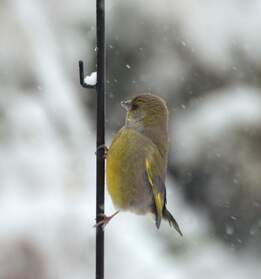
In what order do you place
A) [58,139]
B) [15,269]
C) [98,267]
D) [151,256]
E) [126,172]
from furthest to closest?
1. [58,139]
2. [151,256]
3. [15,269]
4. [126,172]
5. [98,267]

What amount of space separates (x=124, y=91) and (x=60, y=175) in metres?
0.89

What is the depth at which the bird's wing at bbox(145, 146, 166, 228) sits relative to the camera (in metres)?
3.10

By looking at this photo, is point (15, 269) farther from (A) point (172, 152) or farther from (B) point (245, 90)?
(B) point (245, 90)

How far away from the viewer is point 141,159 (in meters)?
3.08

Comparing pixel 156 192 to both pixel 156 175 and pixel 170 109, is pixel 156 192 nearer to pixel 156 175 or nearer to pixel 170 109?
pixel 156 175

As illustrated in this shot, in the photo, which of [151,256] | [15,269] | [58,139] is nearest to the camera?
[15,269]

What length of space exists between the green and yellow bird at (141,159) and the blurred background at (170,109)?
294cm

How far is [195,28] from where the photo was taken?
22.5 ft

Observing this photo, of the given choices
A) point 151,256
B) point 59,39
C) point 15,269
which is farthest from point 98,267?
point 59,39

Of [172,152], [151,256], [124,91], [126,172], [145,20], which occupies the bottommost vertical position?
Result: [151,256]

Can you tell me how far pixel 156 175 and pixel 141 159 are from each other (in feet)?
0.30

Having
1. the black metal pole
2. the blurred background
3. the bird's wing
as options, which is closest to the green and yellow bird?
the bird's wing

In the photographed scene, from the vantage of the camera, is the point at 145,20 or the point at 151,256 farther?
the point at 145,20

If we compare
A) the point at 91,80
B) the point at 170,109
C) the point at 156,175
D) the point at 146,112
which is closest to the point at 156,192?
the point at 156,175
